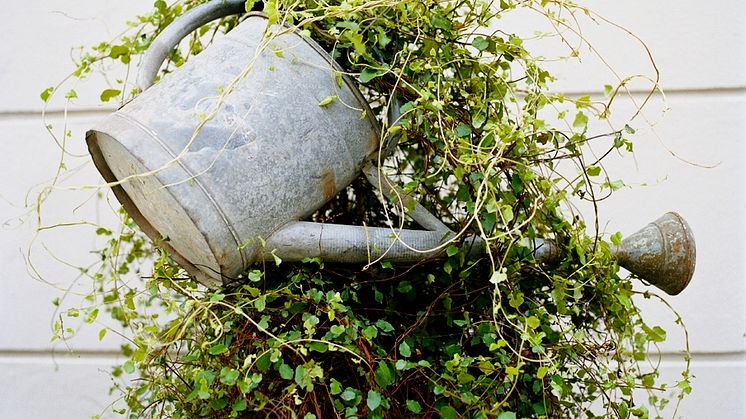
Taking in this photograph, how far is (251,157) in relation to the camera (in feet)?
2.66

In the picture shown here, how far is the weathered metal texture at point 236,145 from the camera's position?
31.3 inches

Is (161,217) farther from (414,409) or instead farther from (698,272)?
(698,272)

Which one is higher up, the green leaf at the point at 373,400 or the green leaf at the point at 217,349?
the green leaf at the point at 217,349

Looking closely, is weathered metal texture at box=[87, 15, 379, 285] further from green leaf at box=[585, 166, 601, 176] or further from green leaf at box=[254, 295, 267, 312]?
green leaf at box=[585, 166, 601, 176]

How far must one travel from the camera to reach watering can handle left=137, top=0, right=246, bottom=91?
0.87 meters

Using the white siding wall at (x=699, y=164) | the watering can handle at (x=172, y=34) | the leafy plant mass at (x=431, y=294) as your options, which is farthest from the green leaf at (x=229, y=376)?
the white siding wall at (x=699, y=164)

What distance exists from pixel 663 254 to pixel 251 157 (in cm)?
48

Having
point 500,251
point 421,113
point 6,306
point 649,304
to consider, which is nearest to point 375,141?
point 421,113

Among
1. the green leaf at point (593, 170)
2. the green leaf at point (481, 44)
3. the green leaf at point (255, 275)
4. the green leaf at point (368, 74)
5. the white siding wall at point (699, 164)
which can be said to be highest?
the green leaf at point (481, 44)

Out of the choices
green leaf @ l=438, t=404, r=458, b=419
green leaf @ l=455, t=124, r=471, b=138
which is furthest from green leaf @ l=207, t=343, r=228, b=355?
green leaf @ l=455, t=124, r=471, b=138

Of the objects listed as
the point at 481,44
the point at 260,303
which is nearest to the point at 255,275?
the point at 260,303

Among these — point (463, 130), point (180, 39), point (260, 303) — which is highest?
point (180, 39)

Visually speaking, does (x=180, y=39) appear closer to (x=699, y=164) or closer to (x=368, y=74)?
(x=368, y=74)

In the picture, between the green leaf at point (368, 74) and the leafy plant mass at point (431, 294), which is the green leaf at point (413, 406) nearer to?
the leafy plant mass at point (431, 294)
